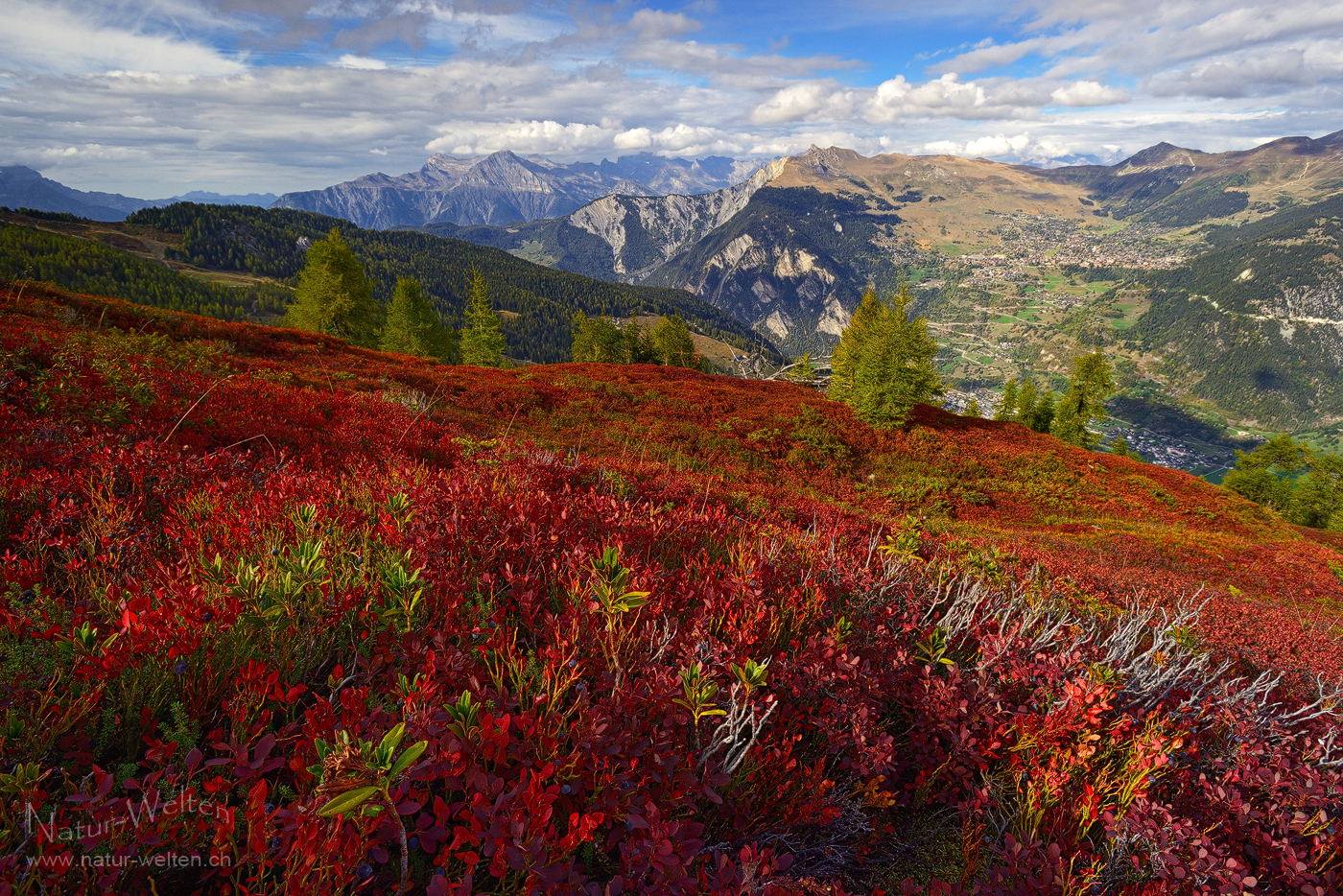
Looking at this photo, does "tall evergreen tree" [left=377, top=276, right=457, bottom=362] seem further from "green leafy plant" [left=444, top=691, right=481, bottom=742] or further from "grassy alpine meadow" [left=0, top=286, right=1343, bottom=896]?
"green leafy plant" [left=444, top=691, right=481, bottom=742]

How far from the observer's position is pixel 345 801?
146cm

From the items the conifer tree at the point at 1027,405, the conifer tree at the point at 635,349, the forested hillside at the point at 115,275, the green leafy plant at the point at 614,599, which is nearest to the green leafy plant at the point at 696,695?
the green leafy plant at the point at 614,599

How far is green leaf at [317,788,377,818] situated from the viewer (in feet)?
4.72

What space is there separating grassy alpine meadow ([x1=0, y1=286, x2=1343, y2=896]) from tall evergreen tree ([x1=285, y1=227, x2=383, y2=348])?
39.4 metres

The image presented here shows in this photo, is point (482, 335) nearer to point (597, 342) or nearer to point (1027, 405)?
point (597, 342)

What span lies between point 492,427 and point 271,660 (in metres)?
11.8

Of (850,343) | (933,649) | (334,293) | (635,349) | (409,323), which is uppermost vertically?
(334,293)

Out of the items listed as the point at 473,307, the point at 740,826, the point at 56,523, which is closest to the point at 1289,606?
the point at 740,826

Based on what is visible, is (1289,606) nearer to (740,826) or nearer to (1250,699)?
(1250,699)

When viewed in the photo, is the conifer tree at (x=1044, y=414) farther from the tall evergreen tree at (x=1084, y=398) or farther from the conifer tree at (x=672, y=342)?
the conifer tree at (x=672, y=342)

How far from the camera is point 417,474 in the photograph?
16.5 feet

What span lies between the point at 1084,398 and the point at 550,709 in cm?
6301

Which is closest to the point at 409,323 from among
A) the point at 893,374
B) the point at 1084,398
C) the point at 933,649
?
the point at 893,374

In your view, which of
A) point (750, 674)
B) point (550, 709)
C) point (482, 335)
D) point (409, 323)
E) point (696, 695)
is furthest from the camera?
point (482, 335)
